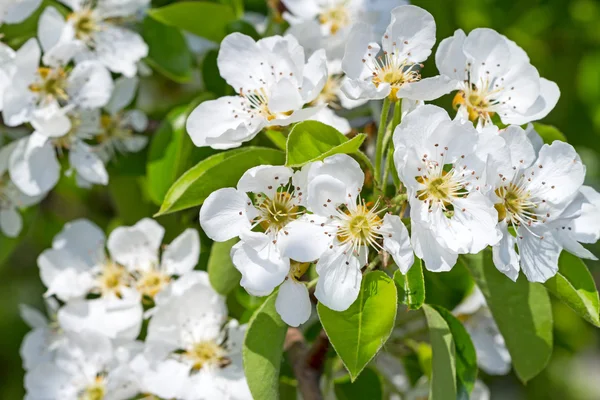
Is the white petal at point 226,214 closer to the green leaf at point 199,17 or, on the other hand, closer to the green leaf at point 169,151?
the green leaf at point 169,151

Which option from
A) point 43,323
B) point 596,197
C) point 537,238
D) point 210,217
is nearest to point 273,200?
point 210,217

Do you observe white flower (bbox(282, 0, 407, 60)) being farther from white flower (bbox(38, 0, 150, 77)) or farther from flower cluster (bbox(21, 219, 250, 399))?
flower cluster (bbox(21, 219, 250, 399))

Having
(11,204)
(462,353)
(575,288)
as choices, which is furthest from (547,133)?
(11,204)

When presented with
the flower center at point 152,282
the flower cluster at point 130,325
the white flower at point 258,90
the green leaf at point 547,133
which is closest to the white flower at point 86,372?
the flower cluster at point 130,325

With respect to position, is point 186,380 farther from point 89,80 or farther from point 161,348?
point 89,80

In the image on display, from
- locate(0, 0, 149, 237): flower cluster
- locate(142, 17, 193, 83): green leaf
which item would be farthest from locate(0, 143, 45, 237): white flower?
locate(142, 17, 193, 83): green leaf
